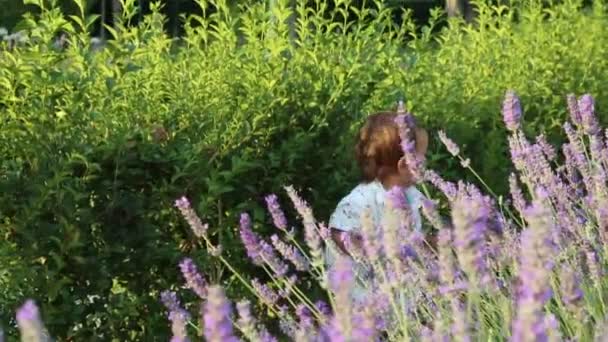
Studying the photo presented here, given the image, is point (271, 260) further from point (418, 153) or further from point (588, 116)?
point (588, 116)

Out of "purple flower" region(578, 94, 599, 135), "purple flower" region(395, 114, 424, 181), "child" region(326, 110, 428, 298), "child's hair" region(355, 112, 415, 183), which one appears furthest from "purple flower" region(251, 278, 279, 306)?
"purple flower" region(578, 94, 599, 135)

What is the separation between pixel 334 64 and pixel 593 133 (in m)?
1.13

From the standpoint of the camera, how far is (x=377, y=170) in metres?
3.81

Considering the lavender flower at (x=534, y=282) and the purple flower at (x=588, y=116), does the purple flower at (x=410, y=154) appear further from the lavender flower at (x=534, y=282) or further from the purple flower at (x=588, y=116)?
the lavender flower at (x=534, y=282)

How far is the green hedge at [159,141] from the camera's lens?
3.34m

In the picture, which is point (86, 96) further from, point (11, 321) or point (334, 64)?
point (334, 64)

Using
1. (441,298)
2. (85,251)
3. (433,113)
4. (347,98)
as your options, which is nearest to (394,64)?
(433,113)

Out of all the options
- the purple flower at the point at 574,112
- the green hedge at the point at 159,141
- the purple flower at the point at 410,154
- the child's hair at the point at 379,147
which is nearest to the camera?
the purple flower at the point at 410,154

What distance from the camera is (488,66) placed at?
17.9 feet

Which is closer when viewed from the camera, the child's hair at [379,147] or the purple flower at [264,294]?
the purple flower at [264,294]

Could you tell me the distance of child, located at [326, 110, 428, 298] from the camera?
12.0 feet

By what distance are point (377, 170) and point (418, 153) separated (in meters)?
0.29

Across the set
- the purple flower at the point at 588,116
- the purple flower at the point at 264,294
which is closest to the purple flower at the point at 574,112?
the purple flower at the point at 588,116

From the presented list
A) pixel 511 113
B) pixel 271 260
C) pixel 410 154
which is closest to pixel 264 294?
pixel 271 260
